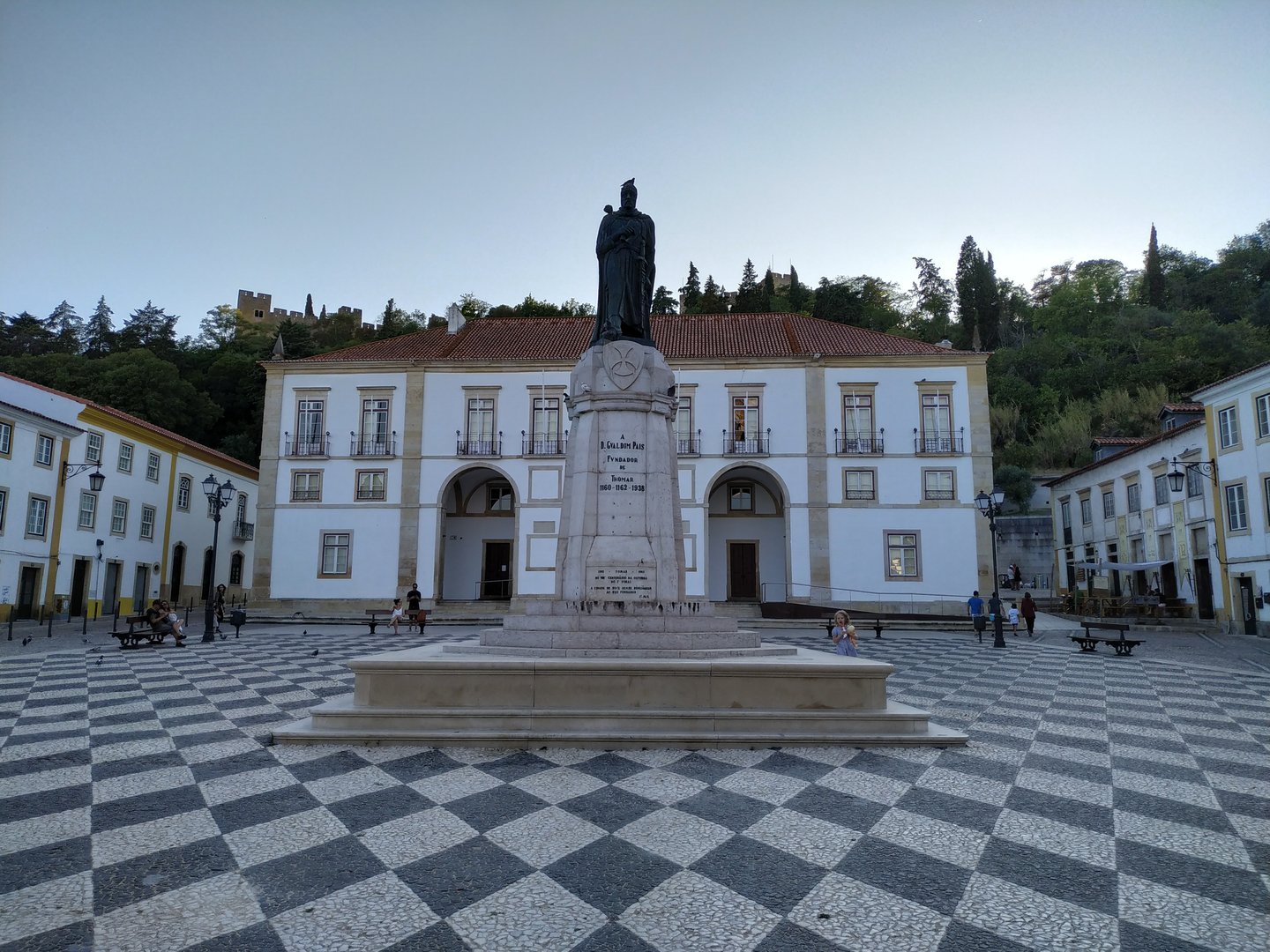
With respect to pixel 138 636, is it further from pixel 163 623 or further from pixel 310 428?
pixel 310 428

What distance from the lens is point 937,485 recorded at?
27.6 m

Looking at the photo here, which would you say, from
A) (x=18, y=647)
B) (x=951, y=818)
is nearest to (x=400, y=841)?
(x=951, y=818)

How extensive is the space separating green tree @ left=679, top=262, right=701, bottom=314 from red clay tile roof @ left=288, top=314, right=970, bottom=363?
1141 inches

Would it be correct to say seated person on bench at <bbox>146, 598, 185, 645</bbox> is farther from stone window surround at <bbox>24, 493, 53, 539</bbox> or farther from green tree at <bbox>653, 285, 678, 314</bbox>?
green tree at <bbox>653, 285, 678, 314</bbox>

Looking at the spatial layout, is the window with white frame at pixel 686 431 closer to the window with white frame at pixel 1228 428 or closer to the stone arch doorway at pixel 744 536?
the stone arch doorway at pixel 744 536

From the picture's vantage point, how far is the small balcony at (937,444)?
1088 inches

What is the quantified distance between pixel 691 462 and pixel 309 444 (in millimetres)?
15465

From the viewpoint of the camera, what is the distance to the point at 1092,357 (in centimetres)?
5481

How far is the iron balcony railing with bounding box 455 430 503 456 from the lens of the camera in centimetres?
2875

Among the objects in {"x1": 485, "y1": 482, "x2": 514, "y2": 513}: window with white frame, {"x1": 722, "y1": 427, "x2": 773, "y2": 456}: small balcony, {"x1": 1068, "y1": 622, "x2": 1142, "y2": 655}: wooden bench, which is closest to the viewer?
{"x1": 1068, "y1": 622, "x2": 1142, "y2": 655}: wooden bench

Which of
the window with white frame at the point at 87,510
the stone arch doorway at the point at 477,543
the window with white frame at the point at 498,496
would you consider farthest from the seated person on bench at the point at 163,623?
the window with white frame at the point at 498,496

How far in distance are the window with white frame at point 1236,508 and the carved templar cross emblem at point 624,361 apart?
22105 mm

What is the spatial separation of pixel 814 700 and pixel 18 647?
1604 centimetres

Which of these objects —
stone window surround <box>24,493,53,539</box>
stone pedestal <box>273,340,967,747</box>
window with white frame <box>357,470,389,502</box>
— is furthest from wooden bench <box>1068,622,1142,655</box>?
stone window surround <box>24,493,53,539</box>
